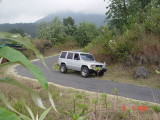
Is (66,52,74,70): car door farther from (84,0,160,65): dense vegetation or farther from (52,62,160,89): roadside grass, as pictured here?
(84,0,160,65): dense vegetation

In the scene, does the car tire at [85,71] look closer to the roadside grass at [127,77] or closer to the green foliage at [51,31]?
the roadside grass at [127,77]

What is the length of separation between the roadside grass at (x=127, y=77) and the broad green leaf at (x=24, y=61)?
10.8 metres

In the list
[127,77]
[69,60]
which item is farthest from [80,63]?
[127,77]

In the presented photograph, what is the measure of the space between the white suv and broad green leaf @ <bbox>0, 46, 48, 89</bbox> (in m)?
12.7

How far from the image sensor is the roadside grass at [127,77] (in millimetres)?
11688

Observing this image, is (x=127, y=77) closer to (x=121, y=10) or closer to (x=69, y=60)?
(x=69, y=60)

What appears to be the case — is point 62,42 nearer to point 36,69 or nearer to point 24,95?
point 24,95

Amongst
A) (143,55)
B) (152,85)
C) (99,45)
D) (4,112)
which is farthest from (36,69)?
(99,45)

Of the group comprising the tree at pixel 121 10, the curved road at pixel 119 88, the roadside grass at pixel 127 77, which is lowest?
the roadside grass at pixel 127 77

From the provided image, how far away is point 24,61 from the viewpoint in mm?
635

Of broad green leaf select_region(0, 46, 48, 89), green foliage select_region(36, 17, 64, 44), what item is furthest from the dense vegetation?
green foliage select_region(36, 17, 64, 44)

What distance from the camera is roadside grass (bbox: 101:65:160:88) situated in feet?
38.3

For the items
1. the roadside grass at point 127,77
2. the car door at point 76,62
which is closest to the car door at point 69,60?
the car door at point 76,62

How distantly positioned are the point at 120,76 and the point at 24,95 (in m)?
8.90
